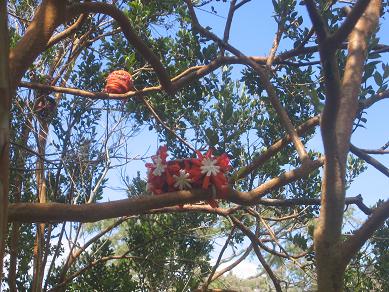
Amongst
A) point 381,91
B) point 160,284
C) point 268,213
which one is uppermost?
point 268,213

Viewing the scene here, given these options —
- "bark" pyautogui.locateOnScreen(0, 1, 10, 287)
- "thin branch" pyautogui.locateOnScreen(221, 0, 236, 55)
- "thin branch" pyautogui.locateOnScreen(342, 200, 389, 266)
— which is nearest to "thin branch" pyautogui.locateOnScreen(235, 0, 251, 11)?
"thin branch" pyautogui.locateOnScreen(221, 0, 236, 55)

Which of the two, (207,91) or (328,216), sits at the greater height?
(207,91)

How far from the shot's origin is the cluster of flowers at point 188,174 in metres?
2.60

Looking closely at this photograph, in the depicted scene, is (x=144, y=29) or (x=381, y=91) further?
(x=144, y=29)

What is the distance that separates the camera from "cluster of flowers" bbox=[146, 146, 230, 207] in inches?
102

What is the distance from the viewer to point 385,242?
177 inches

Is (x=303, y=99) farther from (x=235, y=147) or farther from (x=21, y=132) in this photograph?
(x=21, y=132)

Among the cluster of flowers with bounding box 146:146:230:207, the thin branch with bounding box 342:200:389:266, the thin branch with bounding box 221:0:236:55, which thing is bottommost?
the thin branch with bounding box 342:200:389:266

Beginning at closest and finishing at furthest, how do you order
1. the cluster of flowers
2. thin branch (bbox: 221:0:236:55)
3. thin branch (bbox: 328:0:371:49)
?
thin branch (bbox: 328:0:371:49), the cluster of flowers, thin branch (bbox: 221:0:236:55)

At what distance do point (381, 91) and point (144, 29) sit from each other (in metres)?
2.43

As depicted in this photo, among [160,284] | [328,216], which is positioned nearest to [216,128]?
[160,284]

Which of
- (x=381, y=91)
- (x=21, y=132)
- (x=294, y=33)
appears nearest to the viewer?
(x=381, y=91)

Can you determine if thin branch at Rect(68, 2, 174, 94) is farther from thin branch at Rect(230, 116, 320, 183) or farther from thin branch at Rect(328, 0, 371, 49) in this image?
thin branch at Rect(328, 0, 371, 49)

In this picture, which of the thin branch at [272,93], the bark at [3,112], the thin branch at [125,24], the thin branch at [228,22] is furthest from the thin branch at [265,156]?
the bark at [3,112]
